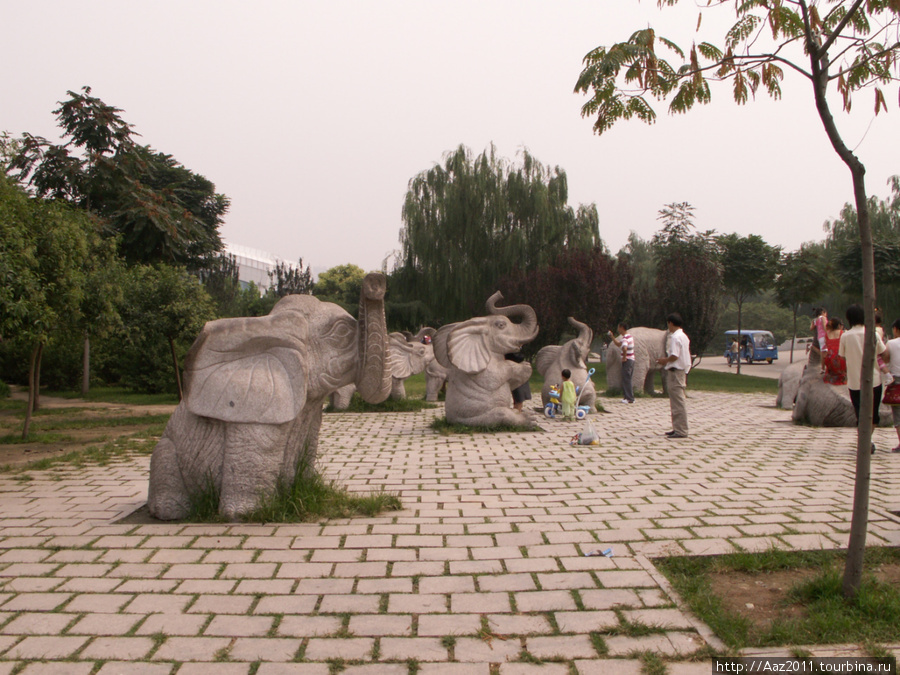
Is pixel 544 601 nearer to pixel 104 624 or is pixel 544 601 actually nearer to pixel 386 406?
pixel 104 624

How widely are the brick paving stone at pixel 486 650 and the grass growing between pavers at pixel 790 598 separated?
86cm

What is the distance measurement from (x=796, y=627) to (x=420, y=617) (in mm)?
Result: 1596

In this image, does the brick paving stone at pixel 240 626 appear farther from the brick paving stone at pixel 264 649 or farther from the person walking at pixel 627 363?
the person walking at pixel 627 363

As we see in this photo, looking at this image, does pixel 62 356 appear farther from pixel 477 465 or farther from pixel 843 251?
pixel 843 251

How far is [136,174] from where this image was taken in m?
19.4

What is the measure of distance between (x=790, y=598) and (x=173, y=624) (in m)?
2.82

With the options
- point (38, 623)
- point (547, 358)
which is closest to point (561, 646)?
point (38, 623)

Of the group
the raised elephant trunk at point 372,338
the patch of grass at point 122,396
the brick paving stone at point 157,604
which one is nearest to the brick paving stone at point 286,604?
the brick paving stone at point 157,604

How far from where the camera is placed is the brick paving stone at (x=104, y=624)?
2.96m

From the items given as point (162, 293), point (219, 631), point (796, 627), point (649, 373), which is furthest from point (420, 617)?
point (649, 373)

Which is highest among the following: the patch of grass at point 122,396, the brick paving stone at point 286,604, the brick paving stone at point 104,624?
the brick paving stone at point 286,604

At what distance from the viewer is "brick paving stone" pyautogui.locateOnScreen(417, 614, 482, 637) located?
2953 millimetres

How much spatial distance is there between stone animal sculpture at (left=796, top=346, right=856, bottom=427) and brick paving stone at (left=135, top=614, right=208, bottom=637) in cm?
923

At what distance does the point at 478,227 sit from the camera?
1045 inches
